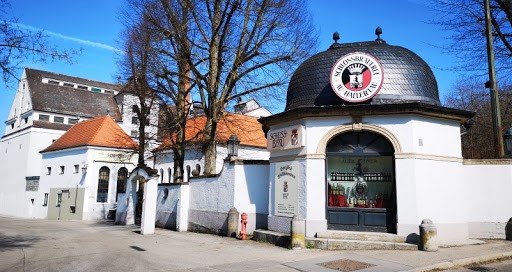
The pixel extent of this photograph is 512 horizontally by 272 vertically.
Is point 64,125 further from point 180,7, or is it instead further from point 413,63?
point 413,63

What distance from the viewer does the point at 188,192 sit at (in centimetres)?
1919

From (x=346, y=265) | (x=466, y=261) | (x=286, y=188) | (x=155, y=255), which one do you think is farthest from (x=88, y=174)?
(x=466, y=261)

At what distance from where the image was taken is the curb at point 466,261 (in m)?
9.29

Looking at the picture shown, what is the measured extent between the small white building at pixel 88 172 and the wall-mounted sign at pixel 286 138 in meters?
19.4

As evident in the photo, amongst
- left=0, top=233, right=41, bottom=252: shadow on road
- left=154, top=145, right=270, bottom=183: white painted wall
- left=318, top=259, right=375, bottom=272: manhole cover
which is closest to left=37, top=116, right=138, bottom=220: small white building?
left=154, top=145, right=270, bottom=183: white painted wall

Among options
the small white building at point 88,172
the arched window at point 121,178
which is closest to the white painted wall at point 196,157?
the small white building at point 88,172

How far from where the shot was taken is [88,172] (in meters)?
33.3

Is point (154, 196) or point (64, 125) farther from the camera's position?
point (64, 125)

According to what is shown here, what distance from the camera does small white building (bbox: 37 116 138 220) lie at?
1309 inches

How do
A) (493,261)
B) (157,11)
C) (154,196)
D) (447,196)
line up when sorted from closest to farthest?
(493,261)
(447,196)
(154,196)
(157,11)

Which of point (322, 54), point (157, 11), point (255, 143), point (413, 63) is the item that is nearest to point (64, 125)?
point (255, 143)

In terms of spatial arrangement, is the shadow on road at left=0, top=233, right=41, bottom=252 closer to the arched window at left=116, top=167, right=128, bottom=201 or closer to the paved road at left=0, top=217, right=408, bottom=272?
the paved road at left=0, top=217, right=408, bottom=272

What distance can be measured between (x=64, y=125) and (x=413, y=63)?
3960 cm

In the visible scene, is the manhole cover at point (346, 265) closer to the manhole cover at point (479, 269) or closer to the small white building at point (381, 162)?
the manhole cover at point (479, 269)
